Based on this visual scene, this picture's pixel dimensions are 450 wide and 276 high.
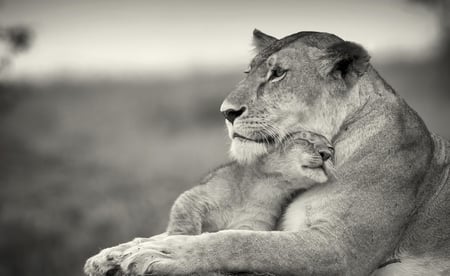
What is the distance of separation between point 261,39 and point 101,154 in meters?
14.3

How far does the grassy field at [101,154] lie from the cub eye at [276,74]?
281 inches

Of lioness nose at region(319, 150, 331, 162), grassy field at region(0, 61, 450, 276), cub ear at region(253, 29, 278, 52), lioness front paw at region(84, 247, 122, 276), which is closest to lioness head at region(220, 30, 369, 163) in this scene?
lioness nose at region(319, 150, 331, 162)

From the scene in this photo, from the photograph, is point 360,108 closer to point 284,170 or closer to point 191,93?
point 284,170

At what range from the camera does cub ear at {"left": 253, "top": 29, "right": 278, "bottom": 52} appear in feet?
20.2

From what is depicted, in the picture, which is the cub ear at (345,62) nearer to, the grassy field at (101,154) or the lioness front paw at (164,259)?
the lioness front paw at (164,259)

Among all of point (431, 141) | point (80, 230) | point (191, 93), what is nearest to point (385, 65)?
point (191, 93)

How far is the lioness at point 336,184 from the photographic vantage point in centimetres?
470

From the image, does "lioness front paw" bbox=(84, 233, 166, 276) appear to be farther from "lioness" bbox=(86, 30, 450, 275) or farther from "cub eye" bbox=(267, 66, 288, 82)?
"cub eye" bbox=(267, 66, 288, 82)

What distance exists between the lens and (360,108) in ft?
17.4

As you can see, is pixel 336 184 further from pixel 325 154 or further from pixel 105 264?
pixel 105 264

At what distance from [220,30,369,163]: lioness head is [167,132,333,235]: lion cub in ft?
0.33

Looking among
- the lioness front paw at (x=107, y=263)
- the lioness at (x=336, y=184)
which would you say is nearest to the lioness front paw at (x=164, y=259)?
the lioness at (x=336, y=184)

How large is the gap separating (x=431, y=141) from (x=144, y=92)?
68.6ft

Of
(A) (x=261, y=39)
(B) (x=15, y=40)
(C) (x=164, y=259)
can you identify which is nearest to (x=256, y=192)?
(C) (x=164, y=259)
